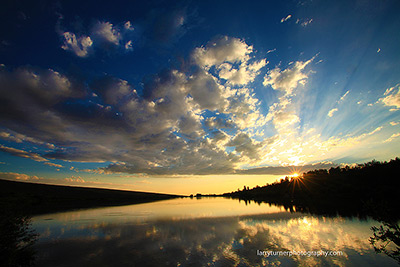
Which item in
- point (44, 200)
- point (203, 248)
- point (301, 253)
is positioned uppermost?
point (44, 200)

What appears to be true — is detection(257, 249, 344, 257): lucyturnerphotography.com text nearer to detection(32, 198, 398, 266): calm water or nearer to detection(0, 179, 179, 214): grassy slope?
detection(32, 198, 398, 266): calm water

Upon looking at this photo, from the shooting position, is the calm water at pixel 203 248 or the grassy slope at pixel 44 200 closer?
the calm water at pixel 203 248

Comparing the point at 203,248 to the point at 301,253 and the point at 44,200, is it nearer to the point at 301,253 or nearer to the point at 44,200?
the point at 301,253

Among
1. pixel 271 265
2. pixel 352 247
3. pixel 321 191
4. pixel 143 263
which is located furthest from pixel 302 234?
pixel 321 191

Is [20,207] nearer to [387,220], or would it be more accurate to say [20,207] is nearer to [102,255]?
[102,255]

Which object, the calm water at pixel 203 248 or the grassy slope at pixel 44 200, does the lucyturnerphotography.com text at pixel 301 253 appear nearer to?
the calm water at pixel 203 248

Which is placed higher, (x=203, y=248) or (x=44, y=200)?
(x=44, y=200)

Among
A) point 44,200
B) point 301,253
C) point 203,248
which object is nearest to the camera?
point 301,253

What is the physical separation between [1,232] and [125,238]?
13.2 meters

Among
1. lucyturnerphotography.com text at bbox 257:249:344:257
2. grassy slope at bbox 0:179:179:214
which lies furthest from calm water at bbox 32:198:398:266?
grassy slope at bbox 0:179:179:214

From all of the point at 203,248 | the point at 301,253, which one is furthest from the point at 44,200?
the point at 301,253

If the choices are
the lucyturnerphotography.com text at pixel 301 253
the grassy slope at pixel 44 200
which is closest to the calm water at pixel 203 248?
the lucyturnerphotography.com text at pixel 301 253

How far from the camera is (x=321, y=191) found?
113625 mm

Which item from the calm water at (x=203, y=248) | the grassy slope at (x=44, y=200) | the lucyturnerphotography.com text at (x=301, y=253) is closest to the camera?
the calm water at (x=203, y=248)
